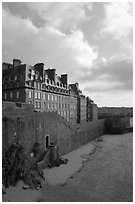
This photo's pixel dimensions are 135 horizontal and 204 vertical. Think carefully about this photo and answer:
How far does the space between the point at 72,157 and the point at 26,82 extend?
14.7 m

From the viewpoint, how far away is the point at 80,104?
2061 inches

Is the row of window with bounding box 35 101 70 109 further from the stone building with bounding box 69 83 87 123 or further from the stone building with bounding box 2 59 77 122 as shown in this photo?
the stone building with bounding box 69 83 87 123

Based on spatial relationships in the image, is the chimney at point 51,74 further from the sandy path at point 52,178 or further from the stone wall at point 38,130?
the sandy path at point 52,178

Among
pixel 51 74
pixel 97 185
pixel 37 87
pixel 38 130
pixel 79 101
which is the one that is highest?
pixel 51 74

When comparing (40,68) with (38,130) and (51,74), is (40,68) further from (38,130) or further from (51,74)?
(38,130)

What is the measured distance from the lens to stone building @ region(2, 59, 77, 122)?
30.4 meters

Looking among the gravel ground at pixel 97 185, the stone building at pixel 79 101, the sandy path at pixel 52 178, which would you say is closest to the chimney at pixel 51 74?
the stone building at pixel 79 101

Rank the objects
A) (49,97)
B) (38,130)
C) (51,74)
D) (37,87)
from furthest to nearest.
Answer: (51,74)
(49,97)
(37,87)
(38,130)

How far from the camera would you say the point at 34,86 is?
31406 millimetres

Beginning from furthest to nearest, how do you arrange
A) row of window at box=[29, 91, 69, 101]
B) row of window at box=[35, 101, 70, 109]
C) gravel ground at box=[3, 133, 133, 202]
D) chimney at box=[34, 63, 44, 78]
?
chimney at box=[34, 63, 44, 78], row of window at box=[35, 101, 70, 109], row of window at box=[29, 91, 69, 101], gravel ground at box=[3, 133, 133, 202]

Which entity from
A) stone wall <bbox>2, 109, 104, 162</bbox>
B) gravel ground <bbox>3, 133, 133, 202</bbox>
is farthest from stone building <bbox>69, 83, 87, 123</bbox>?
gravel ground <bbox>3, 133, 133, 202</bbox>

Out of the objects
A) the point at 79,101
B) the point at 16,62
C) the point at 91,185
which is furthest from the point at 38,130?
the point at 79,101

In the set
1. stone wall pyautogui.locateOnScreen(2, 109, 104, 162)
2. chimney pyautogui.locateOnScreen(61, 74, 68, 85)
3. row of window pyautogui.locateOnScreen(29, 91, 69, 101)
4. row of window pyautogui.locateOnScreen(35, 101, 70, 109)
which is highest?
chimney pyautogui.locateOnScreen(61, 74, 68, 85)

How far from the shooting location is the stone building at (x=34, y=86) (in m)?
30.4
